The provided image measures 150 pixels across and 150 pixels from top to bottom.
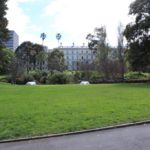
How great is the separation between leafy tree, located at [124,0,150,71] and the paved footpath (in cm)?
4016

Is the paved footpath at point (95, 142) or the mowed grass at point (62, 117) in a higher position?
the mowed grass at point (62, 117)

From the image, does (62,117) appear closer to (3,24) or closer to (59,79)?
(3,24)

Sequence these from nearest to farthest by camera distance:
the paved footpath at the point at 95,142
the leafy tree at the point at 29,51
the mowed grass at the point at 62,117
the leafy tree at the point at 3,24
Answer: the paved footpath at the point at 95,142
the mowed grass at the point at 62,117
the leafy tree at the point at 3,24
the leafy tree at the point at 29,51

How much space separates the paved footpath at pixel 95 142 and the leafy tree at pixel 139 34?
4016 centimetres

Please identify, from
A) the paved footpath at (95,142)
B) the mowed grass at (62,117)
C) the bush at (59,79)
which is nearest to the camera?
the paved footpath at (95,142)

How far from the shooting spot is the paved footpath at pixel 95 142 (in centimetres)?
950

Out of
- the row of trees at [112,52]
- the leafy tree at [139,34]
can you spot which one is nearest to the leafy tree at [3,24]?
the row of trees at [112,52]

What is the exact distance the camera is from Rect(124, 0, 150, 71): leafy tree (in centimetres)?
5034

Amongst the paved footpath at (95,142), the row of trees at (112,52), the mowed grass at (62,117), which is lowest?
the paved footpath at (95,142)

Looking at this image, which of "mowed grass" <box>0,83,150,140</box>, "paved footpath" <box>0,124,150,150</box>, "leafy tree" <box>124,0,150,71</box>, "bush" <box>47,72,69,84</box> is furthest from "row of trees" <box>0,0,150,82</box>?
"paved footpath" <box>0,124,150,150</box>

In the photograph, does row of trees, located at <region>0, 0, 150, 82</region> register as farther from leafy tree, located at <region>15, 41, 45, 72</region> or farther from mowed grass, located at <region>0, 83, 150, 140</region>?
mowed grass, located at <region>0, 83, 150, 140</region>

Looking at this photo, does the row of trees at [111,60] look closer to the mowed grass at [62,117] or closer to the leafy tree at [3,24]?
the leafy tree at [3,24]

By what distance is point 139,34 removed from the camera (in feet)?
169

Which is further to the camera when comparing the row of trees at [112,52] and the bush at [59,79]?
the bush at [59,79]
